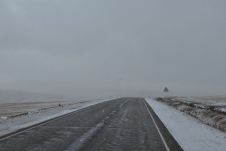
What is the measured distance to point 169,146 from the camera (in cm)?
1484

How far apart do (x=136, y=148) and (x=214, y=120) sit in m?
14.1

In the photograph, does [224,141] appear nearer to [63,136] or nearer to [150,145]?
[150,145]

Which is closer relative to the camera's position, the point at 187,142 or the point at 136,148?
the point at 136,148

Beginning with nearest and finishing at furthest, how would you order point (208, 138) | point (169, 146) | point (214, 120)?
1. point (169, 146)
2. point (208, 138)
3. point (214, 120)

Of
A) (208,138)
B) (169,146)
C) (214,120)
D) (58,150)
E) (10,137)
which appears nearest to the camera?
(58,150)

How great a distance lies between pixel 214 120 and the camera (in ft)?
87.0

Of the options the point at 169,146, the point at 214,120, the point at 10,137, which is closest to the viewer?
the point at 169,146

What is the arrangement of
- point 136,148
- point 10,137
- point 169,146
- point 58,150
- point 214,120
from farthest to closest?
point 214,120 → point 10,137 → point 169,146 → point 136,148 → point 58,150

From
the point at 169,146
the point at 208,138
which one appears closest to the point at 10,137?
the point at 169,146

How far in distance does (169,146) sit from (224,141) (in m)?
3.79

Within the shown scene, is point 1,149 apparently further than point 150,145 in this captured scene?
No

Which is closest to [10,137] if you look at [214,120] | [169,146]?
[169,146]

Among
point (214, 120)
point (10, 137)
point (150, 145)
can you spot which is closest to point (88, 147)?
point (150, 145)

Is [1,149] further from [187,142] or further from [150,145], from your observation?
[187,142]
